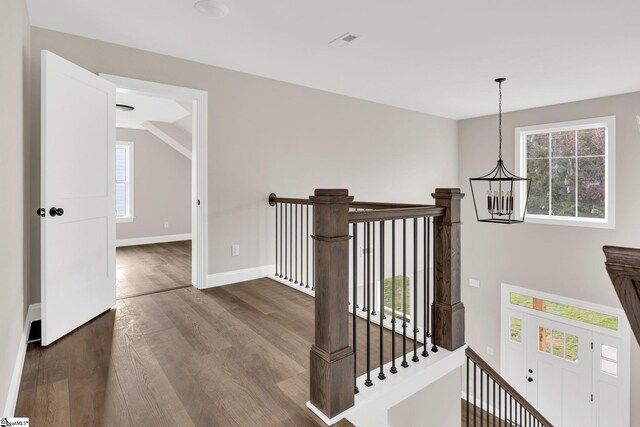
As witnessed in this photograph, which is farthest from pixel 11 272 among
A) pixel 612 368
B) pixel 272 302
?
pixel 612 368

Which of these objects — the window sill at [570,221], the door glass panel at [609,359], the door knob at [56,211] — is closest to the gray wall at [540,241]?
the window sill at [570,221]

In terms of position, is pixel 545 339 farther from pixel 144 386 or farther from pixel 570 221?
pixel 144 386

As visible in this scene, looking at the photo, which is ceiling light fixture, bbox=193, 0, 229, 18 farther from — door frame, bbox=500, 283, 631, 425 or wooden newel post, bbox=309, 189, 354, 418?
door frame, bbox=500, 283, 631, 425

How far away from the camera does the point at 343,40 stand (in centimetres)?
321

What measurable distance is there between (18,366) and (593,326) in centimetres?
665

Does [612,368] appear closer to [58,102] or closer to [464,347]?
[464,347]

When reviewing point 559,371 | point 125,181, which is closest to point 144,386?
point 125,181

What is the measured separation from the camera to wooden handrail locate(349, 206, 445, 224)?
6.11ft

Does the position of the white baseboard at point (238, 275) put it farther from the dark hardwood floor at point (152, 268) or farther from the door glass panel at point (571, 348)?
the door glass panel at point (571, 348)

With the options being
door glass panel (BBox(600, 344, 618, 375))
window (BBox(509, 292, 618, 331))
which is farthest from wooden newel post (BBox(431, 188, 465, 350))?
door glass panel (BBox(600, 344, 618, 375))

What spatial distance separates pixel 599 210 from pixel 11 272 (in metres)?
6.67

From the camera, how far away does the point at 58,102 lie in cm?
246

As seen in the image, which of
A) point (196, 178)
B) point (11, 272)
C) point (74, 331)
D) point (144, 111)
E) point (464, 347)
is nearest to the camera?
point (11, 272)

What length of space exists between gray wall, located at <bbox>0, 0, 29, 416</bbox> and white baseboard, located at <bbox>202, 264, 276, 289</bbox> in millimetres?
1575
